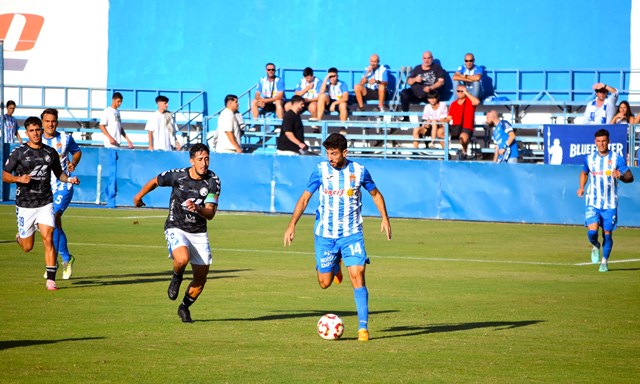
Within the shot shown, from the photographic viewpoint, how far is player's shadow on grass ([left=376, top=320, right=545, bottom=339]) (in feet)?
39.3

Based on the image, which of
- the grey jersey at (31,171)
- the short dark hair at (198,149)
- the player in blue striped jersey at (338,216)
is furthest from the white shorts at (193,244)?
the grey jersey at (31,171)

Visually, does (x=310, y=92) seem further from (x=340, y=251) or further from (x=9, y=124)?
(x=340, y=251)

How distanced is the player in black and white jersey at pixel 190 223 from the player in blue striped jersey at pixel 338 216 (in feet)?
4.16

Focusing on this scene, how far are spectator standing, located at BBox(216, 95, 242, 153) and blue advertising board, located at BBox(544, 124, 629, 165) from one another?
7.77m

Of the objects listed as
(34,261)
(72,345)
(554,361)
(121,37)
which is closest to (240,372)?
(72,345)

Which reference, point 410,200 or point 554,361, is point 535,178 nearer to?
point 410,200

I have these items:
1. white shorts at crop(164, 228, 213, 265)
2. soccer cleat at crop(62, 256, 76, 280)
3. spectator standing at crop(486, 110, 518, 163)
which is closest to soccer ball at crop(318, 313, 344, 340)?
white shorts at crop(164, 228, 213, 265)

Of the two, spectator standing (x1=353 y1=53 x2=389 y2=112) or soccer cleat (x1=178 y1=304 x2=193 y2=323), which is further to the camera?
spectator standing (x1=353 y1=53 x2=389 y2=112)

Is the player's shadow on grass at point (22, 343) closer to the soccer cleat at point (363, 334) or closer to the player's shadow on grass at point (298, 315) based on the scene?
the player's shadow on grass at point (298, 315)

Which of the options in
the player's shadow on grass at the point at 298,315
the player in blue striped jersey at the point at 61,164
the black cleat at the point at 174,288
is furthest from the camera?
the player in blue striped jersey at the point at 61,164

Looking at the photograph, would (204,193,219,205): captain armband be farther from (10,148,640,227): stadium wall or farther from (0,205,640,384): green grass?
(10,148,640,227): stadium wall

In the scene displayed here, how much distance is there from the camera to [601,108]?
29203mm

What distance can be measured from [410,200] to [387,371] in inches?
739

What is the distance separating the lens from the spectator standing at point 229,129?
29562 mm
